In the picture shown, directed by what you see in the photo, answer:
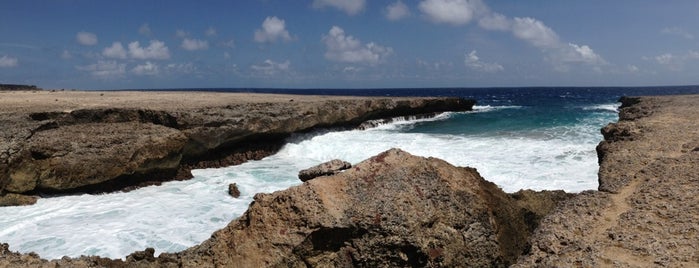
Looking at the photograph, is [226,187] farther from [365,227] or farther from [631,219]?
[631,219]

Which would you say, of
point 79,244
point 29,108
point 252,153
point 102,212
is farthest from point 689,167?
point 29,108

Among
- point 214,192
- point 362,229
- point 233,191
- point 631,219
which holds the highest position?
point 631,219

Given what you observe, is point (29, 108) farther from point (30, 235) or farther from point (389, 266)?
point (389, 266)

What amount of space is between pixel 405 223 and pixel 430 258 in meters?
0.48

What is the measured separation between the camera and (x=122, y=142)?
43.7 ft

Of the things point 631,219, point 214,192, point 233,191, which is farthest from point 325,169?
point 214,192

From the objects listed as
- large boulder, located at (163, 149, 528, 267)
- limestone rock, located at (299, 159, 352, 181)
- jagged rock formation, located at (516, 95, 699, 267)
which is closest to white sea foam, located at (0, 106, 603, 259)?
limestone rock, located at (299, 159, 352, 181)

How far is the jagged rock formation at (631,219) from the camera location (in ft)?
13.1

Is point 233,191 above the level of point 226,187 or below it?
above

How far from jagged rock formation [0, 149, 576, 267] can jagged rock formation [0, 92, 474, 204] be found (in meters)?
7.56

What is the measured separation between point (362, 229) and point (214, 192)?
815 cm

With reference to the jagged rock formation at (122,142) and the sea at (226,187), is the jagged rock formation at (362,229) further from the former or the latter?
the jagged rock formation at (122,142)

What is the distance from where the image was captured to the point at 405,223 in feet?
17.6

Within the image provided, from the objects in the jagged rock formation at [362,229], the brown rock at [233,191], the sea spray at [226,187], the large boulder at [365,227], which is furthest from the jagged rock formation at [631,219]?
the brown rock at [233,191]
